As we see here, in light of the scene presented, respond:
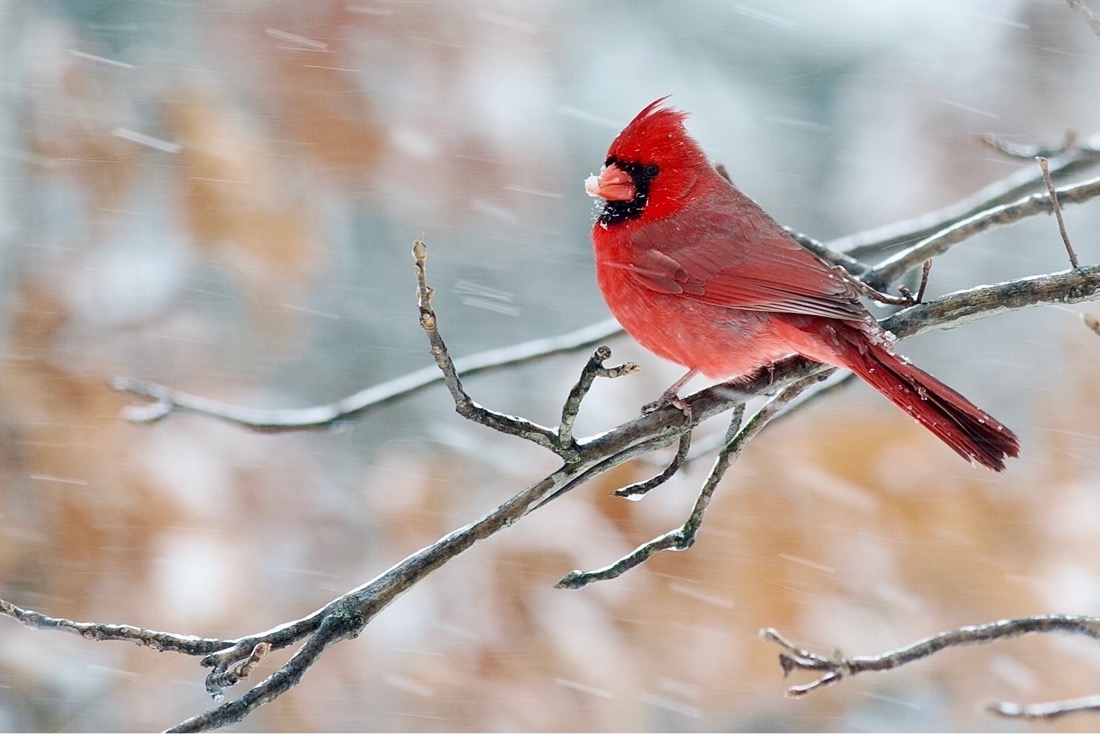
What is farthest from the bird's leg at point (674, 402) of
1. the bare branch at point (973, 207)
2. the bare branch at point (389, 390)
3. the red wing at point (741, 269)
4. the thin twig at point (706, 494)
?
the bare branch at point (973, 207)

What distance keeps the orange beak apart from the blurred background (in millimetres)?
580

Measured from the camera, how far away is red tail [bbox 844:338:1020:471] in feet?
5.87

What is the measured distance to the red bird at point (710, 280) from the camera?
6.58 feet

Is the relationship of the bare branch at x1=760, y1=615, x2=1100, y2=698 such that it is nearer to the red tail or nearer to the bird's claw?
the red tail

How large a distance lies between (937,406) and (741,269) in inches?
24.1

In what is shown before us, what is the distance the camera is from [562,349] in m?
2.66

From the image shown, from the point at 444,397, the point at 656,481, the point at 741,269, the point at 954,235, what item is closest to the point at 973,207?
the point at 954,235

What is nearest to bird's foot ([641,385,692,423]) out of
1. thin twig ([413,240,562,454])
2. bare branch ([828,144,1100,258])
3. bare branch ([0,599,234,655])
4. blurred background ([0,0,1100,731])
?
thin twig ([413,240,562,454])

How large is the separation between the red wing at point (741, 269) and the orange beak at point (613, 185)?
10 cm

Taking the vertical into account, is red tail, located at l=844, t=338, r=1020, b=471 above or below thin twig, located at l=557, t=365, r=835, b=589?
above

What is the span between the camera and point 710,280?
7.68 ft

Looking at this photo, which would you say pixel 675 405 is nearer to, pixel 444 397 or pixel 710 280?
pixel 710 280

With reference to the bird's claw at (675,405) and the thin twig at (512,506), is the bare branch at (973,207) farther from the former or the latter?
the bird's claw at (675,405)

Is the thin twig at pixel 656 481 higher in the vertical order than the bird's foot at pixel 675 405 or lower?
lower
